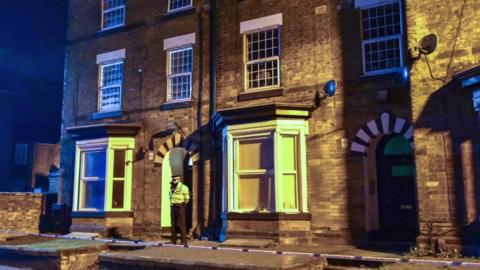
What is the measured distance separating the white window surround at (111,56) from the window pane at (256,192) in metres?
6.57

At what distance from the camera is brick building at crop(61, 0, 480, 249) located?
9.74 metres

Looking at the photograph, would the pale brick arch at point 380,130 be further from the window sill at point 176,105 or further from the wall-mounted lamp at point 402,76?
the window sill at point 176,105

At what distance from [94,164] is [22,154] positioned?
13965 millimetres

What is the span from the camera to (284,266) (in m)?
7.84

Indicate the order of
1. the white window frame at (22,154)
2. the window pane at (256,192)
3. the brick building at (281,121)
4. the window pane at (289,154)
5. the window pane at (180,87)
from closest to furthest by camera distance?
the brick building at (281,121)
the window pane at (289,154)
the window pane at (256,192)
the window pane at (180,87)
the white window frame at (22,154)

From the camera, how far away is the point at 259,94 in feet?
43.5

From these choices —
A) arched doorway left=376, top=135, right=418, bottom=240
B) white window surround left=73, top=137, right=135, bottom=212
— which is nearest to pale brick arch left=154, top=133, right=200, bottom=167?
white window surround left=73, top=137, right=135, bottom=212

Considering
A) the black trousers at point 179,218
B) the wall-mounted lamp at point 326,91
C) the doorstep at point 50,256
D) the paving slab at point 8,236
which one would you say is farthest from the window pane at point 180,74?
the paving slab at point 8,236

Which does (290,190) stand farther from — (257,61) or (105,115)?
(105,115)

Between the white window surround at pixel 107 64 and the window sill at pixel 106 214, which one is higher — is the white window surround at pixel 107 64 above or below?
above

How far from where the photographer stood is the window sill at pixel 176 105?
14.7 metres

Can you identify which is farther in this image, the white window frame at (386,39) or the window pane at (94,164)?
the window pane at (94,164)

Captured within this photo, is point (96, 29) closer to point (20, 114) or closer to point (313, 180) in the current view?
point (313, 180)

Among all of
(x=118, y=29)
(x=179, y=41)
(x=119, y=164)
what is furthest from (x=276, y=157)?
(x=118, y=29)
